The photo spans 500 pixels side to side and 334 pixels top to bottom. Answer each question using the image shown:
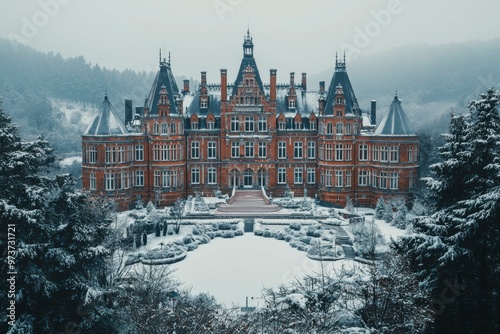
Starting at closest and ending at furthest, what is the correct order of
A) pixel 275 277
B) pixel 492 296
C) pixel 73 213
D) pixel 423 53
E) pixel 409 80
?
pixel 492 296
pixel 73 213
pixel 275 277
pixel 409 80
pixel 423 53

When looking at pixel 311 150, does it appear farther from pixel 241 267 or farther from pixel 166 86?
pixel 241 267

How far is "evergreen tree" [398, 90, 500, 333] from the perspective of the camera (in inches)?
707

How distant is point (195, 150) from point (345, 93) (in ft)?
58.8

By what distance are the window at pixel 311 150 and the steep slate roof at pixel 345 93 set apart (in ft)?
14.6

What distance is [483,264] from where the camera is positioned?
18.7 metres

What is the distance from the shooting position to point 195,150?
59.1 m

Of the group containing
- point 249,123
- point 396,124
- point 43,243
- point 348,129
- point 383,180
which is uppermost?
point 249,123

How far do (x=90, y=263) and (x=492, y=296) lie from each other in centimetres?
1494

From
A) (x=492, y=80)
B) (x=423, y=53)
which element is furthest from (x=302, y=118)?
(x=423, y=53)

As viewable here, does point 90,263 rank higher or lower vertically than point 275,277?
higher

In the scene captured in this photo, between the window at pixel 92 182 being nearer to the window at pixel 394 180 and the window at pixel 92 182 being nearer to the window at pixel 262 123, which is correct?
the window at pixel 262 123

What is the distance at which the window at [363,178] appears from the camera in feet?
186

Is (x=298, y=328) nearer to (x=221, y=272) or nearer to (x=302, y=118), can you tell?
(x=221, y=272)

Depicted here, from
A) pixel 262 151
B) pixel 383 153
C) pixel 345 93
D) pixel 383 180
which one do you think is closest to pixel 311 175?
pixel 262 151
